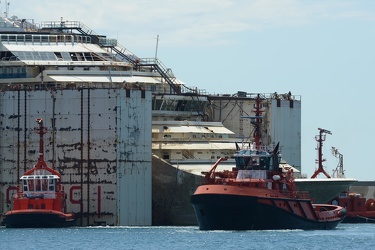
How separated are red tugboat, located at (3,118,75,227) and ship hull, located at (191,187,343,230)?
10.8 m

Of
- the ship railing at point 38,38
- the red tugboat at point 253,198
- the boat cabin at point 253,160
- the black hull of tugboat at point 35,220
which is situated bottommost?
the black hull of tugboat at point 35,220

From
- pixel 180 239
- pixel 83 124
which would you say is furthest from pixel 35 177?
pixel 180 239

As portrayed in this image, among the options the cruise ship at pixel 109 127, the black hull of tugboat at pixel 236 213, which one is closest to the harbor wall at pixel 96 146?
the cruise ship at pixel 109 127

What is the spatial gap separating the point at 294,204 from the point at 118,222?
1420cm

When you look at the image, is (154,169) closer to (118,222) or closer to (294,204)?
(118,222)

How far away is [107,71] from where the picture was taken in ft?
517

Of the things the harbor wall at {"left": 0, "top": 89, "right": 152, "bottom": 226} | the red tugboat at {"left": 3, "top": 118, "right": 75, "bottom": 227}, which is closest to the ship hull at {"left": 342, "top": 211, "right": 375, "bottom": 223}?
the harbor wall at {"left": 0, "top": 89, "right": 152, "bottom": 226}

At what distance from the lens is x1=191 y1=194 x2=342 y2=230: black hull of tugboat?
136375 mm

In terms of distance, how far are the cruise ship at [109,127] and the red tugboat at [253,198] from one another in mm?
3035

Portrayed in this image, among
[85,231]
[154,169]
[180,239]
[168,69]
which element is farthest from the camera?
[168,69]

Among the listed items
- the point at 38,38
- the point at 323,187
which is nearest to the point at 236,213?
the point at 323,187

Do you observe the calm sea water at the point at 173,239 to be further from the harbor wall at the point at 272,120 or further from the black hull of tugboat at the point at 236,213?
the harbor wall at the point at 272,120

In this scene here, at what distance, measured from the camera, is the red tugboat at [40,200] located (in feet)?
470

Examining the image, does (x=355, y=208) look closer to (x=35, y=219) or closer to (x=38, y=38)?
(x=38, y=38)
